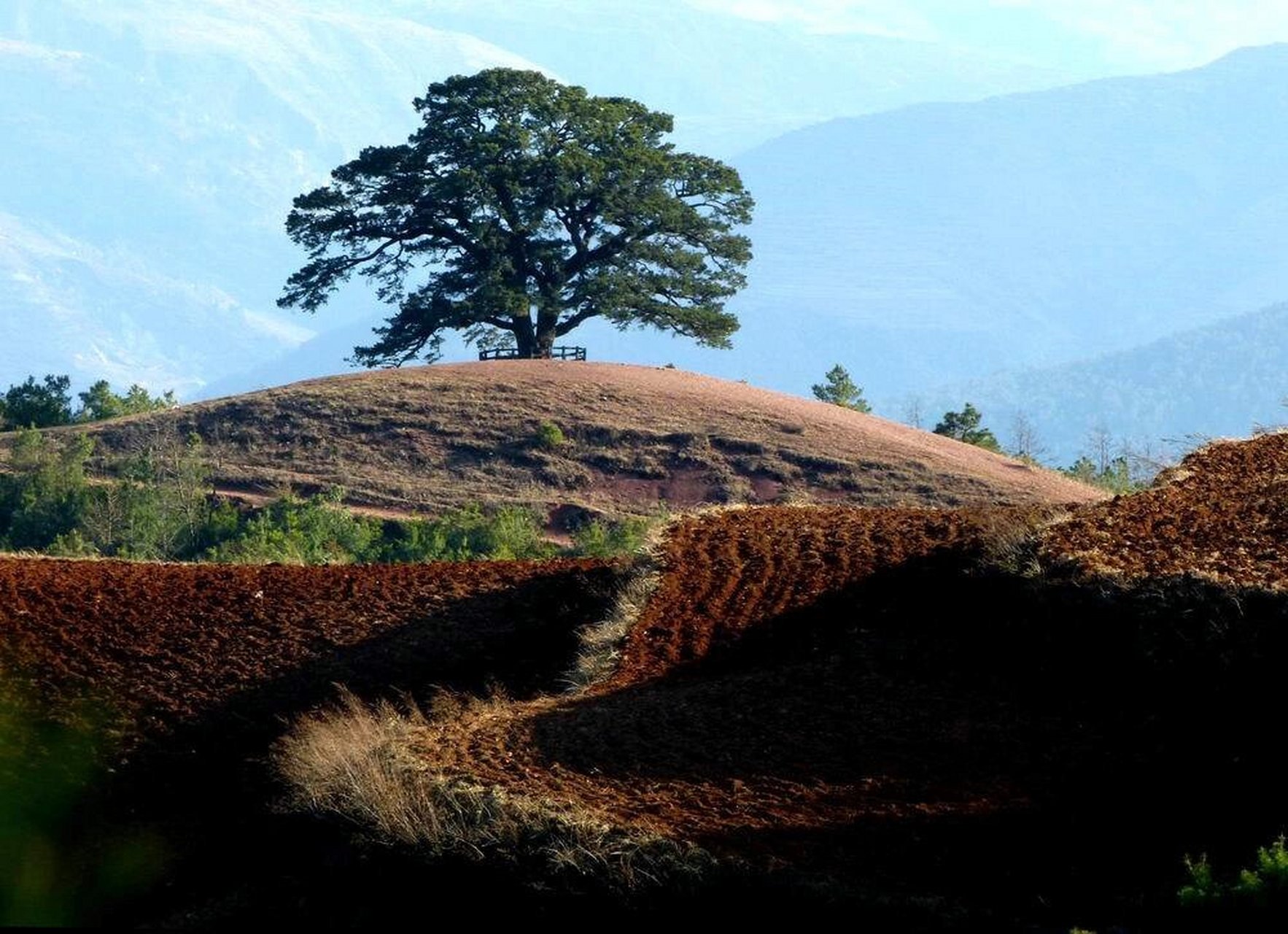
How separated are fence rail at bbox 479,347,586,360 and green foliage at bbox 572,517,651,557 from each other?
13119 mm

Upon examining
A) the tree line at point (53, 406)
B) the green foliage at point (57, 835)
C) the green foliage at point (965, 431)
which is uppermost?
the green foliage at point (965, 431)

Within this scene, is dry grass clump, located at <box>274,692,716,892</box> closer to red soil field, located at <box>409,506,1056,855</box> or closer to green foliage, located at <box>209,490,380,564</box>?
red soil field, located at <box>409,506,1056,855</box>

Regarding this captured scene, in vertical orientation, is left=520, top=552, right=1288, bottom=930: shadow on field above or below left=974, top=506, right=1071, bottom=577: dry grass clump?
below

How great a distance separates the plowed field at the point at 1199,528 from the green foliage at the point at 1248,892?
4016 millimetres

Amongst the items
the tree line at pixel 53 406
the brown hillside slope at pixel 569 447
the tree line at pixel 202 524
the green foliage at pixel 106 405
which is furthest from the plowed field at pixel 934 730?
the green foliage at pixel 106 405

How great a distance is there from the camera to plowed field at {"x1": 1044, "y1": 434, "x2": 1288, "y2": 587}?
1370cm

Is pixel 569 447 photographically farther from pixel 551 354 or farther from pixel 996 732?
pixel 996 732

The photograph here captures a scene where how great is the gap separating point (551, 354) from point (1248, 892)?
46731mm

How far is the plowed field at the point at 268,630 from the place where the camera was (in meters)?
16.0

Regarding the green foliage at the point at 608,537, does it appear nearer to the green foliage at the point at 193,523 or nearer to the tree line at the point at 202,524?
the tree line at the point at 202,524

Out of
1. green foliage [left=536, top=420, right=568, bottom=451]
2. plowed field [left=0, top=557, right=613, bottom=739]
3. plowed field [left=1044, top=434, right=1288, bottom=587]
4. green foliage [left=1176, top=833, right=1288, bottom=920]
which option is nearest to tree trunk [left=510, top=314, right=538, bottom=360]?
green foliage [left=536, top=420, right=568, bottom=451]

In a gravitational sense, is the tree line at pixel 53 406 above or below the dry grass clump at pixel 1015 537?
above

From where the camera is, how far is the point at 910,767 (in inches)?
483

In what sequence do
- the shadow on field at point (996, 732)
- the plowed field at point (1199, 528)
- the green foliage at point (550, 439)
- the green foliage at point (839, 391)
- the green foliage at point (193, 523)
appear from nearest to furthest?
Result: the shadow on field at point (996, 732) → the plowed field at point (1199, 528) → the green foliage at point (193, 523) → the green foliage at point (550, 439) → the green foliage at point (839, 391)
